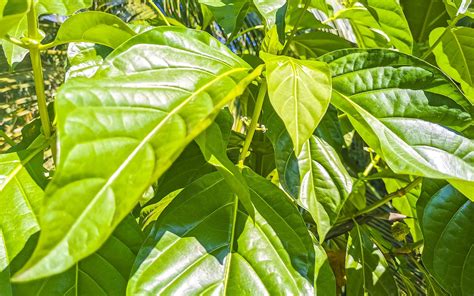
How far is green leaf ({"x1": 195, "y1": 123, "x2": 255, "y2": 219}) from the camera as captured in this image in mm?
492

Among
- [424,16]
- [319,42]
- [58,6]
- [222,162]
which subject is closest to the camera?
[222,162]

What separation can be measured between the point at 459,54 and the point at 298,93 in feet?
→ 1.46

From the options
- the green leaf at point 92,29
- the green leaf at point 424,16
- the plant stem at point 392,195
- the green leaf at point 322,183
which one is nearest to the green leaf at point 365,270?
the plant stem at point 392,195

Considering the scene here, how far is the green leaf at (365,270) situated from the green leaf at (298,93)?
12.5 inches

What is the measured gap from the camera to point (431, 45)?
0.88m

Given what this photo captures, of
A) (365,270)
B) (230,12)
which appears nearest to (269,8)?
(230,12)

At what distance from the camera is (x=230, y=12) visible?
776 millimetres

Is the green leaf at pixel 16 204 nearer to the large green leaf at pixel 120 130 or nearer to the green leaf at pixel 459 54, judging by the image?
the large green leaf at pixel 120 130

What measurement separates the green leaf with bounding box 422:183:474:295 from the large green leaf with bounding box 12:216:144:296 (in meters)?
0.33

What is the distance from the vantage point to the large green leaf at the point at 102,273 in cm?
52

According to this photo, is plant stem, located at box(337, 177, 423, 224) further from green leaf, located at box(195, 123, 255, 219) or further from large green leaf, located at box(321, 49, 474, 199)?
green leaf, located at box(195, 123, 255, 219)

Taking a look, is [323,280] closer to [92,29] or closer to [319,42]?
[92,29]

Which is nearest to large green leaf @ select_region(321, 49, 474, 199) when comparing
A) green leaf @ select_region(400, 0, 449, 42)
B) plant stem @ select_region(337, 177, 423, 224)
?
plant stem @ select_region(337, 177, 423, 224)

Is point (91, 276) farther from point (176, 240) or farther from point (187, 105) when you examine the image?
point (187, 105)
